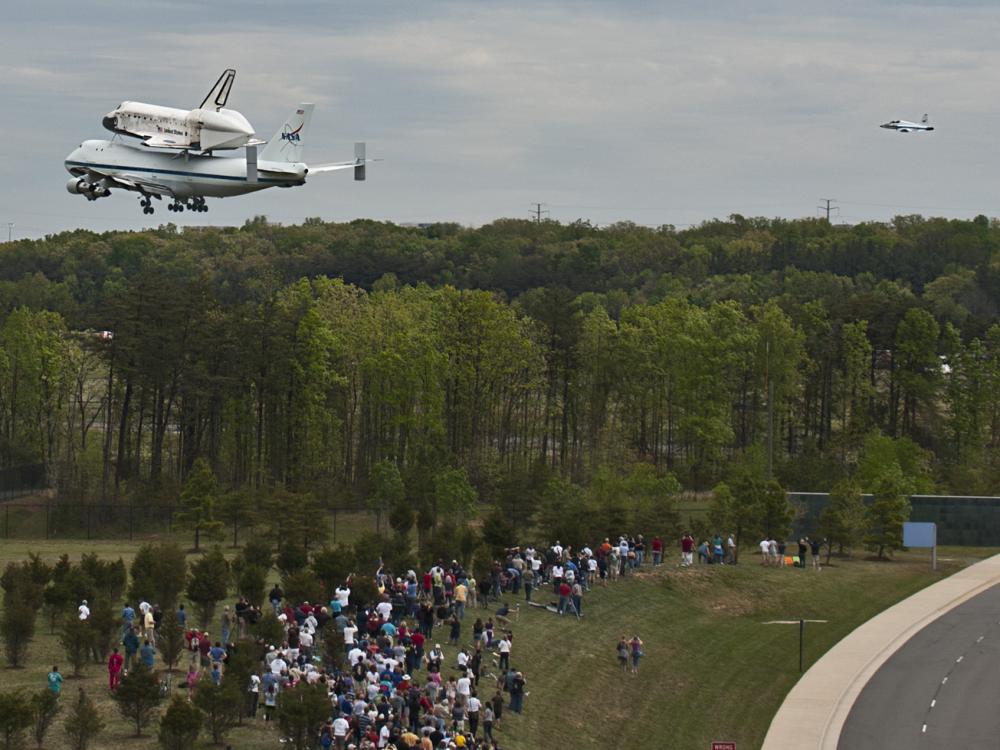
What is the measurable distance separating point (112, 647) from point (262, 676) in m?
6.79

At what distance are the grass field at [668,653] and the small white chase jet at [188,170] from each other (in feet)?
51.9

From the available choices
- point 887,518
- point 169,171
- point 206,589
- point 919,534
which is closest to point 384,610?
point 206,589

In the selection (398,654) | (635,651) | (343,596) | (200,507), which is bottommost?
(635,651)

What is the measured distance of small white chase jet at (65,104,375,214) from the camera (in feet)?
202

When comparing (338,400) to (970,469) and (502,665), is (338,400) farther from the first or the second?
(502,665)

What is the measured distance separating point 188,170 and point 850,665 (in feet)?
98.1

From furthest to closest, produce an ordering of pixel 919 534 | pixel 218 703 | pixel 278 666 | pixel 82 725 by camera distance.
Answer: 1. pixel 919 534
2. pixel 278 666
3. pixel 218 703
4. pixel 82 725

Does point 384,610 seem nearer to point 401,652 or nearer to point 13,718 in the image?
point 401,652

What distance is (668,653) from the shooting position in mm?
62062

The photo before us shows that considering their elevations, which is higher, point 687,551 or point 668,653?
point 687,551

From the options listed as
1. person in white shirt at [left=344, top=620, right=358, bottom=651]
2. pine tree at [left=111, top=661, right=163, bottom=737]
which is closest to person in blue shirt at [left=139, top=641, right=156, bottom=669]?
pine tree at [left=111, top=661, right=163, bottom=737]

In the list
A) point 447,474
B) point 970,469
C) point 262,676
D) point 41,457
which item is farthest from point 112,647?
point 970,469

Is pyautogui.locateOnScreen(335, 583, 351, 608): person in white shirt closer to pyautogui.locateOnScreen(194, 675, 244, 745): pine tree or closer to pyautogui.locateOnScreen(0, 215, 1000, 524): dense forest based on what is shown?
pyautogui.locateOnScreen(194, 675, 244, 745): pine tree

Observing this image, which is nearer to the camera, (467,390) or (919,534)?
(919,534)
